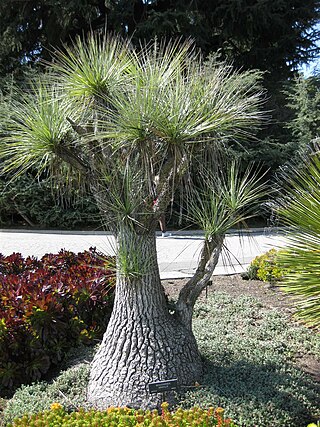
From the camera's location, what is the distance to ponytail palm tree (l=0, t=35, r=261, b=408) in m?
2.75

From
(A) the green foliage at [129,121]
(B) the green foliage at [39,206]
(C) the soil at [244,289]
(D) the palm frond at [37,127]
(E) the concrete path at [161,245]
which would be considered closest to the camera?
(A) the green foliage at [129,121]

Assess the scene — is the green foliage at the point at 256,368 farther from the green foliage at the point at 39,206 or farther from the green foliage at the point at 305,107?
the green foliage at the point at 305,107

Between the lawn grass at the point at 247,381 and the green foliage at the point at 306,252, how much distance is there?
867 mm

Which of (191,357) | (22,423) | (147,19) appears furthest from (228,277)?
(147,19)

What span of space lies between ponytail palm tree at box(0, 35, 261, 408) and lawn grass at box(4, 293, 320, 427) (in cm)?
21

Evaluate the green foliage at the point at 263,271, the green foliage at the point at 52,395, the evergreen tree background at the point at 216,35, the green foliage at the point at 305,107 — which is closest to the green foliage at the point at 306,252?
the green foliage at the point at 52,395

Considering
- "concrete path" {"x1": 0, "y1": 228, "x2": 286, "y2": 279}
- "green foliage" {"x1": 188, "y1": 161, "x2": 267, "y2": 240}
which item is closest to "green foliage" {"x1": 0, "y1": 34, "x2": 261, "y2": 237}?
"green foliage" {"x1": 188, "y1": 161, "x2": 267, "y2": 240}

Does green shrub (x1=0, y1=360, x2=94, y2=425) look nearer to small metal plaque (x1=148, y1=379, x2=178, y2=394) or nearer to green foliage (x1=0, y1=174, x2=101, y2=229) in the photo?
small metal plaque (x1=148, y1=379, x2=178, y2=394)

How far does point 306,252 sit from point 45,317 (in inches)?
95.8

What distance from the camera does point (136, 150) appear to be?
3.00 metres

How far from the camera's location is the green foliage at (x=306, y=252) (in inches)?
94.7

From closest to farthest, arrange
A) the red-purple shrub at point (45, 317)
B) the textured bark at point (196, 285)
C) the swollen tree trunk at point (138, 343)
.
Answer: the swollen tree trunk at point (138, 343)
the textured bark at point (196, 285)
the red-purple shrub at point (45, 317)

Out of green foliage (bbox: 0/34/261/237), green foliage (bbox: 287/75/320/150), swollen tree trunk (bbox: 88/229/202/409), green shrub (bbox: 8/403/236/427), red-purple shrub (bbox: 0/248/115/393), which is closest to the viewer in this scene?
green shrub (bbox: 8/403/236/427)

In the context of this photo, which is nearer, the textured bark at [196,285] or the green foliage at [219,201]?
the green foliage at [219,201]
